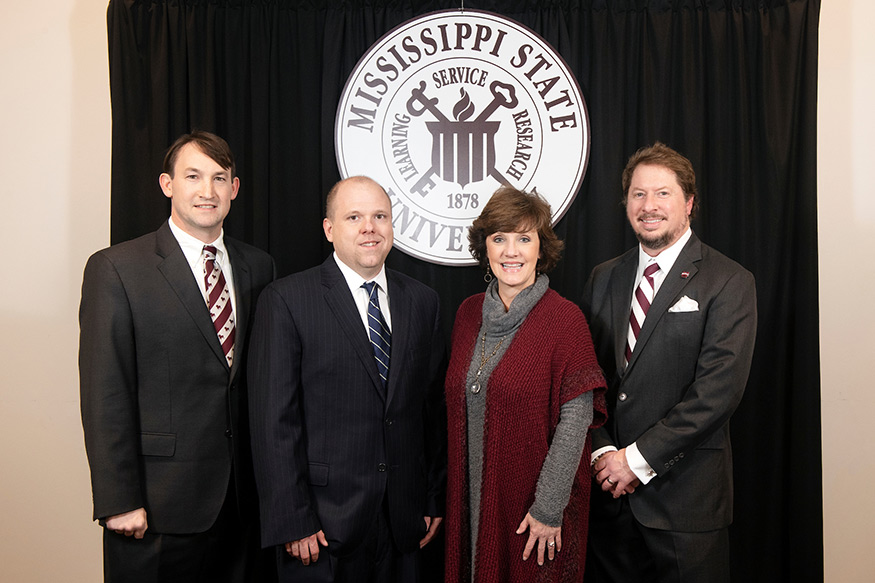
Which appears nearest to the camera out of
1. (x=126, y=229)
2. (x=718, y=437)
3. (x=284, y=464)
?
(x=284, y=464)

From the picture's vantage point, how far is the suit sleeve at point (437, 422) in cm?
224

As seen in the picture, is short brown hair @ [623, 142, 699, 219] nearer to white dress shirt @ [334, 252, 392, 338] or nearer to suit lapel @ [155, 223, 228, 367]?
white dress shirt @ [334, 252, 392, 338]

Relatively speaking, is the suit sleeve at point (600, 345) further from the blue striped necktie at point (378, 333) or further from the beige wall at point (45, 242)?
the beige wall at point (45, 242)

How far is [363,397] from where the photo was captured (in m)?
1.99

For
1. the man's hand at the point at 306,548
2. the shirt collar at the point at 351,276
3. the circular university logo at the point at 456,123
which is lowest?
the man's hand at the point at 306,548

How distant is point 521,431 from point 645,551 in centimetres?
77

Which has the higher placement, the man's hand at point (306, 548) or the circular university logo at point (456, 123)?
the circular university logo at point (456, 123)

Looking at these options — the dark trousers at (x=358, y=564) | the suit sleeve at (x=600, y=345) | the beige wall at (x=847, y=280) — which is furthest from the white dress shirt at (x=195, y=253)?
the beige wall at (x=847, y=280)

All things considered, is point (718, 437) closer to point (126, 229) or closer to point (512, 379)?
point (512, 379)

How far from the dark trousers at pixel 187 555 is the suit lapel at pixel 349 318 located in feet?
2.16

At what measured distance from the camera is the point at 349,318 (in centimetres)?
202

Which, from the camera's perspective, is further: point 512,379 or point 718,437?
point 718,437

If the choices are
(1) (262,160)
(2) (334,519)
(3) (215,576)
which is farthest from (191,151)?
(3) (215,576)

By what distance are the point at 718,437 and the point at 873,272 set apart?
53.8 inches
